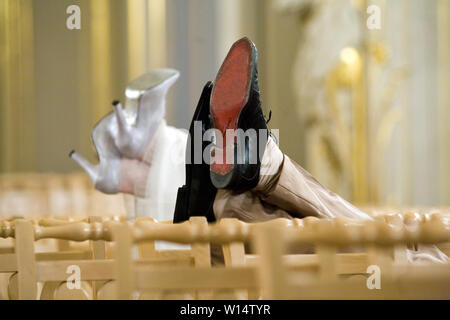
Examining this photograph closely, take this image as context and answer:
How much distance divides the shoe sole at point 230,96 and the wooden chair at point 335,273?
0.45 metres

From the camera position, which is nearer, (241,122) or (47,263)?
(47,263)

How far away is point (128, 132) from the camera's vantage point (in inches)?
65.0

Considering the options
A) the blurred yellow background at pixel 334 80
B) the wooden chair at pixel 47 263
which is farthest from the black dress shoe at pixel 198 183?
the blurred yellow background at pixel 334 80

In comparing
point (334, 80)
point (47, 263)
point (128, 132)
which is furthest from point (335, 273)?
point (334, 80)

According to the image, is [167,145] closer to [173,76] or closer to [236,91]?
[173,76]

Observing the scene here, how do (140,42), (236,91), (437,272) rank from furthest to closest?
(140,42), (236,91), (437,272)

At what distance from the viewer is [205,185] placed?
1.18 meters

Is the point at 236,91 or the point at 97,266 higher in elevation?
the point at 236,91

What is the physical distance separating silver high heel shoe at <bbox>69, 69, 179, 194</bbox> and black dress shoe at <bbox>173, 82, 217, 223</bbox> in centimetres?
44

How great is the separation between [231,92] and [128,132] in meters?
0.61

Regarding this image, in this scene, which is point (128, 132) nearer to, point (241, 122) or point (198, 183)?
point (198, 183)

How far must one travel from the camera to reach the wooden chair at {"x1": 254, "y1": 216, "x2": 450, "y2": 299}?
22.4 inches
